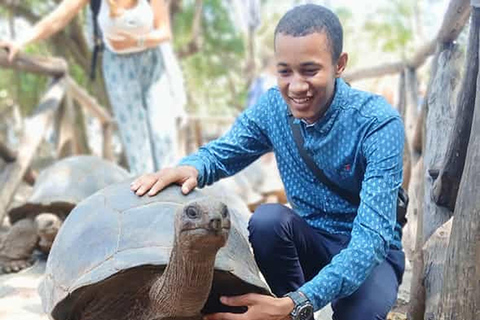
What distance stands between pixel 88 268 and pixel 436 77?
5.84 ft

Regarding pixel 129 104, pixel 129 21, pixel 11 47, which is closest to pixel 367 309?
pixel 129 21

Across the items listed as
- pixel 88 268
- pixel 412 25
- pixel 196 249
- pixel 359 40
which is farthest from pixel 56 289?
pixel 359 40

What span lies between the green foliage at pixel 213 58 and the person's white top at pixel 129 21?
26.7 ft

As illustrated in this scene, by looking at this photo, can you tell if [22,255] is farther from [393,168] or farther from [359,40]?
[359,40]

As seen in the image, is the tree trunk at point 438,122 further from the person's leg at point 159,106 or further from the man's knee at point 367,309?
the person's leg at point 159,106

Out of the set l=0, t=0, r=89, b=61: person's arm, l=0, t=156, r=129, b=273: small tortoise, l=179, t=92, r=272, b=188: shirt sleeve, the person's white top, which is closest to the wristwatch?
l=179, t=92, r=272, b=188: shirt sleeve

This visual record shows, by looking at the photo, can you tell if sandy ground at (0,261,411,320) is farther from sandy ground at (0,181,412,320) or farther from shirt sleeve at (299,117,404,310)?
shirt sleeve at (299,117,404,310)

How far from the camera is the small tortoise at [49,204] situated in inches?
146

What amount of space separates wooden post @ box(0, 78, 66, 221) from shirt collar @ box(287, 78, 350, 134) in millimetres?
2823

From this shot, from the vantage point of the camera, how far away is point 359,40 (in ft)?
69.8

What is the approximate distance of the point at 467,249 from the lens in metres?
1.75

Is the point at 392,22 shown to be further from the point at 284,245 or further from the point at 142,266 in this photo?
the point at 142,266

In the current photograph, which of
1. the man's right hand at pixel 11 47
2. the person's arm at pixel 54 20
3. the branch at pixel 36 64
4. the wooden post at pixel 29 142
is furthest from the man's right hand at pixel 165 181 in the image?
the branch at pixel 36 64

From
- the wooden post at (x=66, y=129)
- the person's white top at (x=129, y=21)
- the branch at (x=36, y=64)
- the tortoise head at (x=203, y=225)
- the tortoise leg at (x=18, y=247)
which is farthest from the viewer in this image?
the wooden post at (x=66, y=129)
